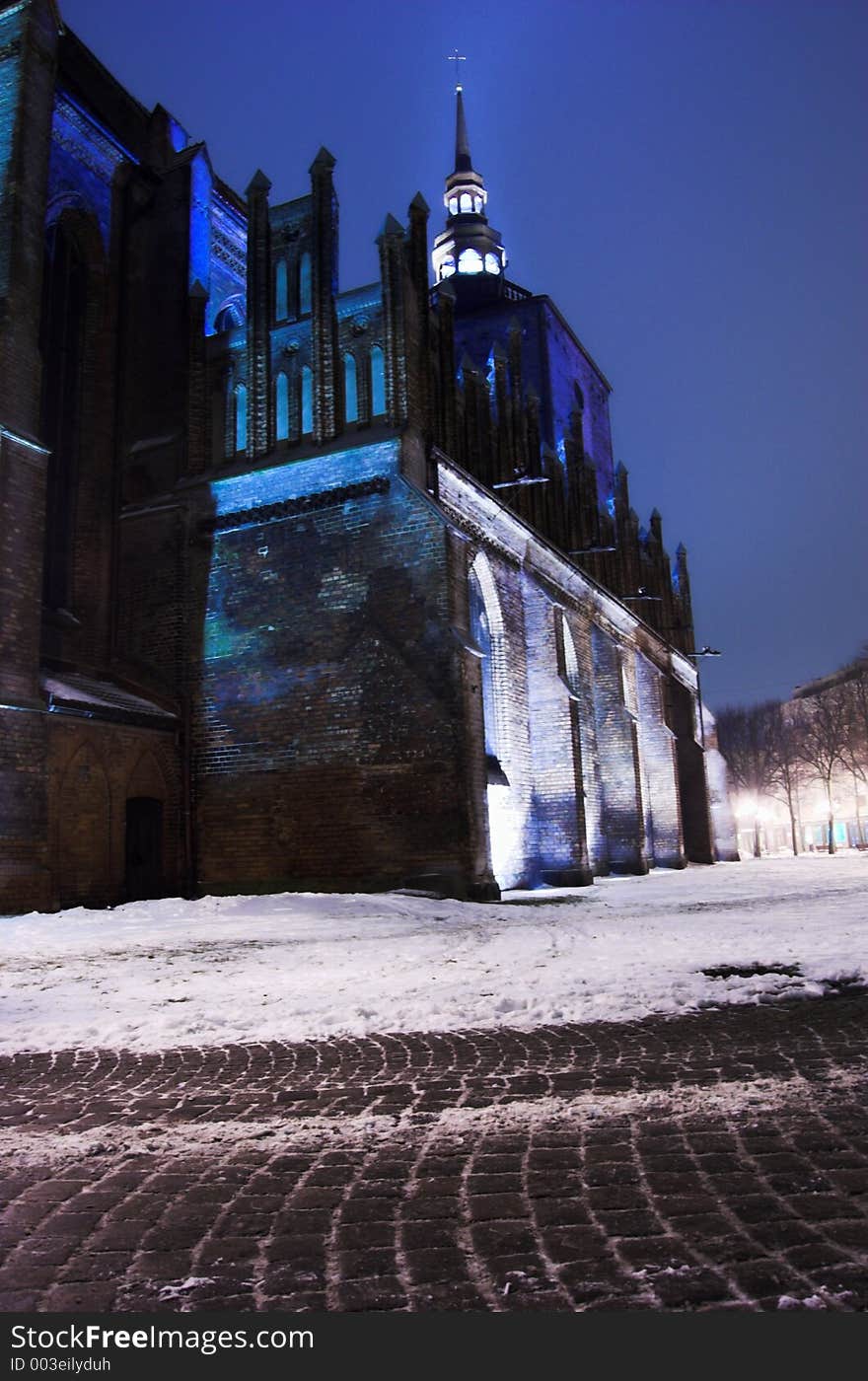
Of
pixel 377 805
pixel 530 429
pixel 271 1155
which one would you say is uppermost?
pixel 530 429

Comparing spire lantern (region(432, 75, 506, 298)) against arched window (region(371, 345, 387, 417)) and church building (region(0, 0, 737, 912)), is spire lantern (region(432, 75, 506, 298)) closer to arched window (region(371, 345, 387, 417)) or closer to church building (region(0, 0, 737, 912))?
church building (region(0, 0, 737, 912))

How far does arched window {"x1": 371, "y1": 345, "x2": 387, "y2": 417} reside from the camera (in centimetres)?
1691

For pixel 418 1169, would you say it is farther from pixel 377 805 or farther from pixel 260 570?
pixel 260 570

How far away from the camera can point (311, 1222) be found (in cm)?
249

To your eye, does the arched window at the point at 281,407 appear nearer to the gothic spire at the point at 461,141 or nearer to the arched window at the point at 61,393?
the arched window at the point at 61,393

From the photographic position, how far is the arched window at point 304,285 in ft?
59.0

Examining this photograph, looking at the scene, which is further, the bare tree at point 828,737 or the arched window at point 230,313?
the bare tree at point 828,737

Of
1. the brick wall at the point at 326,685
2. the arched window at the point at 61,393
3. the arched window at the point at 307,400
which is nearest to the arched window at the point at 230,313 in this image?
the arched window at the point at 61,393

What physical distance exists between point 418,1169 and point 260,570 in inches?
600

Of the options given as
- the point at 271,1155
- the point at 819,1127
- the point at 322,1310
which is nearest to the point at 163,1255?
the point at 322,1310

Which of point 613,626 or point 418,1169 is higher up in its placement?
point 613,626

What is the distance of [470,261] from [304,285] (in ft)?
92.5

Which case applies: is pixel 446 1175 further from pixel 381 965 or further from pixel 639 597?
pixel 639 597

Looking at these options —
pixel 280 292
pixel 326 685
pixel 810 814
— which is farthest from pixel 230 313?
pixel 810 814
